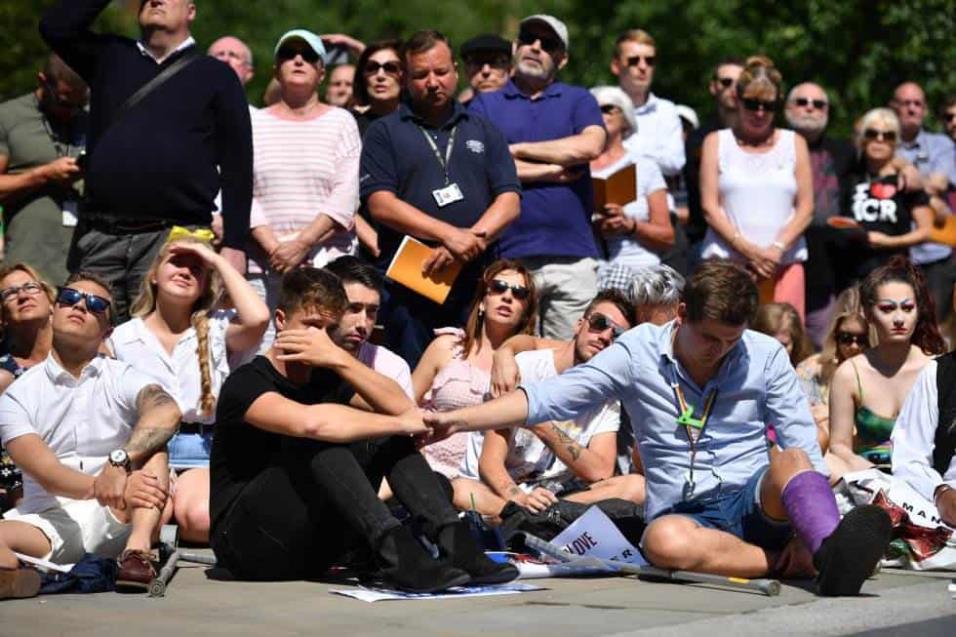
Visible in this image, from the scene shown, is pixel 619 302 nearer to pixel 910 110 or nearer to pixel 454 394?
pixel 454 394

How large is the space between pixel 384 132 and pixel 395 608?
357 centimetres

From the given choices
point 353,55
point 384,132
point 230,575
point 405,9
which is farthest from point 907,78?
point 405,9

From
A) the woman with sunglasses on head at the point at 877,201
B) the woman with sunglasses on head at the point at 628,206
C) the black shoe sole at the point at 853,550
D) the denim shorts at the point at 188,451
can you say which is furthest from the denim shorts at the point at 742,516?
the woman with sunglasses on head at the point at 877,201

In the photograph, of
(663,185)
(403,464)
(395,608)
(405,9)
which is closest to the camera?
(395,608)

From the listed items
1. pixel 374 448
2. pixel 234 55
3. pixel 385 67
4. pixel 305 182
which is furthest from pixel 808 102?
pixel 374 448

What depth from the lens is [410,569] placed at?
7.10 m

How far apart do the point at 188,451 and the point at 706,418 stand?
2.58m

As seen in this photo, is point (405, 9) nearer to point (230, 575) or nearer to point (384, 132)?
point (384, 132)

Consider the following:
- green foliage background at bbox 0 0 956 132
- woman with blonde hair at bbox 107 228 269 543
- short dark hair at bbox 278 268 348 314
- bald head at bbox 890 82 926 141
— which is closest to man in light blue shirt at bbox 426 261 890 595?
short dark hair at bbox 278 268 348 314

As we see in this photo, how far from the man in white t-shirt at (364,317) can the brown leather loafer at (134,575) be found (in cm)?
145

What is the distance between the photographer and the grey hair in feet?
30.8

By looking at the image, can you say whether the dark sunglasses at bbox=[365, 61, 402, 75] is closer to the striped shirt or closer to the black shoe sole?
the striped shirt

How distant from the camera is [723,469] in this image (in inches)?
305

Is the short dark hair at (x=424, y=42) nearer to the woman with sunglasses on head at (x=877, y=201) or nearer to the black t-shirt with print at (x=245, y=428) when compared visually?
the black t-shirt with print at (x=245, y=428)
